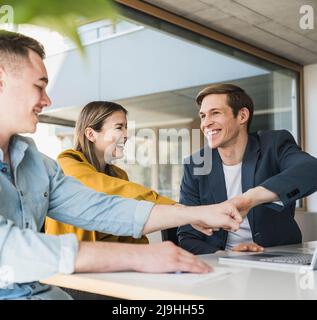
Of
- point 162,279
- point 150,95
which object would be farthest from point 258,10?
point 162,279

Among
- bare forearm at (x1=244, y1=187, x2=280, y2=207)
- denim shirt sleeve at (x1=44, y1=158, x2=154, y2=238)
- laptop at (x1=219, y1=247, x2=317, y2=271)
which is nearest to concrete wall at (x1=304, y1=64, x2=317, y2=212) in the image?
bare forearm at (x1=244, y1=187, x2=280, y2=207)

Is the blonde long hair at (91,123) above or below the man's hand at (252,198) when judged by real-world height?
above

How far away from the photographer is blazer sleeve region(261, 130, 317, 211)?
1736 mm

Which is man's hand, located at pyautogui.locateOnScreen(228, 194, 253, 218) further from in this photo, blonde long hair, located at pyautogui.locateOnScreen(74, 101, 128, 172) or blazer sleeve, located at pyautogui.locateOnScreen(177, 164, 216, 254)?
blonde long hair, located at pyautogui.locateOnScreen(74, 101, 128, 172)

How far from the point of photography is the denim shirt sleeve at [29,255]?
0.91 m

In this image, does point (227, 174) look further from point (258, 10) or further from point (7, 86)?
point (258, 10)

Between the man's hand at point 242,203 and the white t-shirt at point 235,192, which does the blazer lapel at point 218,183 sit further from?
the man's hand at point 242,203

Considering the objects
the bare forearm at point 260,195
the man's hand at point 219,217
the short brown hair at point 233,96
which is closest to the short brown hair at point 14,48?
the man's hand at point 219,217

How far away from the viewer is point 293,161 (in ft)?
6.65

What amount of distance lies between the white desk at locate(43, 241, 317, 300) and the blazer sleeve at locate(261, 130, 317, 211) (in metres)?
0.64

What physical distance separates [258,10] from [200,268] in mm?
3260

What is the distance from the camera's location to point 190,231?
1.94 metres

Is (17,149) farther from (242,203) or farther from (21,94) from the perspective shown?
(242,203)
